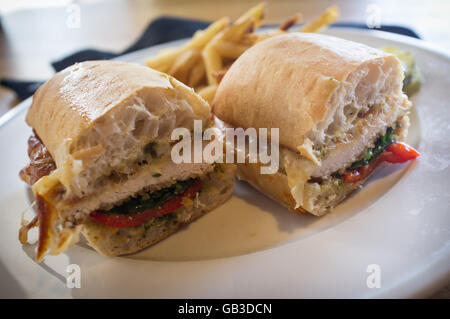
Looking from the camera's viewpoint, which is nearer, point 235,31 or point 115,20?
point 235,31

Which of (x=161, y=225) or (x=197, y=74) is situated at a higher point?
(x=197, y=74)

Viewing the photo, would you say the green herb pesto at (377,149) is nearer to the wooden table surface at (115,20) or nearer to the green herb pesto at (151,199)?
the green herb pesto at (151,199)

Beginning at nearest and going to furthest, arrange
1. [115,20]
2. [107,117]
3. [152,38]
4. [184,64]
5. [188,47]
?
1. [107,117]
2. [184,64]
3. [188,47]
4. [152,38]
5. [115,20]

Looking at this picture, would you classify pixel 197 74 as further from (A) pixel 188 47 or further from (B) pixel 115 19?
(B) pixel 115 19

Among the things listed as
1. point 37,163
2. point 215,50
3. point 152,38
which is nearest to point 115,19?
point 152,38

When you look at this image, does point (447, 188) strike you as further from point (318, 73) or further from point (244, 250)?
point (244, 250)

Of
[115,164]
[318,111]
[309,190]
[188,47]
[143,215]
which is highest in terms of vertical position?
[318,111]

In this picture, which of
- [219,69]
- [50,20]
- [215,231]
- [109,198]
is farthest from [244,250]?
[50,20]

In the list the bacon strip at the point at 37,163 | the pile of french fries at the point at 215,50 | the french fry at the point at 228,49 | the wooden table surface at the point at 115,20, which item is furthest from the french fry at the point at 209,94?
the wooden table surface at the point at 115,20
